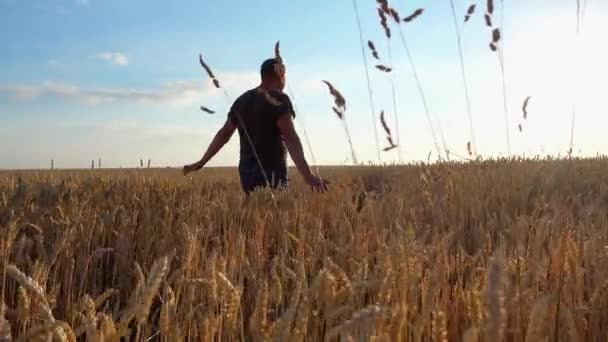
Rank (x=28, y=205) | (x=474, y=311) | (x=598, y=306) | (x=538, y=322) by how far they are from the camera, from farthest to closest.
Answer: (x=28, y=205)
(x=598, y=306)
(x=474, y=311)
(x=538, y=322)

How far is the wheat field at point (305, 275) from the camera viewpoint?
2.85 feet

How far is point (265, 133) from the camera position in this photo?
15.3 feet

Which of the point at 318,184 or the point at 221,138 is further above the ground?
the point at 221,138

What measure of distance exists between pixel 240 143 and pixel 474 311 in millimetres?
4161

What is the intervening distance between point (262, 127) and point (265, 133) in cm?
5

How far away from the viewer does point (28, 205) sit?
280 centimetres

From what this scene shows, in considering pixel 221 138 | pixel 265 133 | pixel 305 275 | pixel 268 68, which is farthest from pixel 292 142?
pixel 305 275

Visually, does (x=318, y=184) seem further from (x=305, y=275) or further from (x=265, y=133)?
(x=305, y=275)

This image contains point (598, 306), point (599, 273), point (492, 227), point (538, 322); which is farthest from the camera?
point (492, 227)

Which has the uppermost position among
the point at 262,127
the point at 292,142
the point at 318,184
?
the point at 262,127

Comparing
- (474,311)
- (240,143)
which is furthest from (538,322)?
(240,143)

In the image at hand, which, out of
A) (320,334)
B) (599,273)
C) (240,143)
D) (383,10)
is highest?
(383,10)

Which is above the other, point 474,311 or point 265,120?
point 265,120

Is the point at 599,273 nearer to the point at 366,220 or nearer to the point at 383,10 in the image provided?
the point at 366,220
